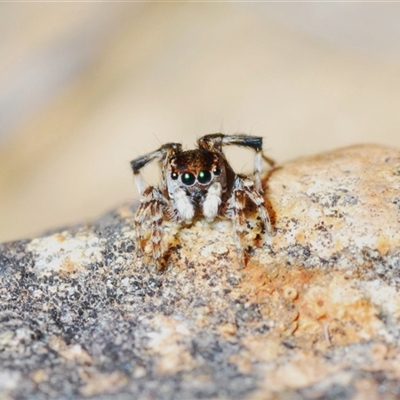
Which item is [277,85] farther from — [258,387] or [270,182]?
[258,387]

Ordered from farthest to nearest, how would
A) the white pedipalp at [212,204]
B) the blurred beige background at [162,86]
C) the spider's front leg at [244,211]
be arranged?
1. the blurred beige background at [162,86]
2. the white pedipalp at [212,204]
3. the spider's front leg at [244,211]

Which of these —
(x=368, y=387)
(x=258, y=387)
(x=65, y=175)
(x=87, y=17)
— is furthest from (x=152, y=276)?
(x=87, y=17)

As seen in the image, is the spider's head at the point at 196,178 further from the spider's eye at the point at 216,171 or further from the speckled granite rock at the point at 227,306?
the speckled granite rock at the point at 227,306

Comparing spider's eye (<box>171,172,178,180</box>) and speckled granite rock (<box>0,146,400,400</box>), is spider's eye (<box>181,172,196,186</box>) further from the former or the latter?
speckled granite rock (<box>0,146,400,400</box>)

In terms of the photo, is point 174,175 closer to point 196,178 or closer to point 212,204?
point 196,178

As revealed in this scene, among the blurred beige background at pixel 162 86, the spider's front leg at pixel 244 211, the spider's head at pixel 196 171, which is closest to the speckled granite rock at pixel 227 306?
the spider's front leg at pixel 244 211

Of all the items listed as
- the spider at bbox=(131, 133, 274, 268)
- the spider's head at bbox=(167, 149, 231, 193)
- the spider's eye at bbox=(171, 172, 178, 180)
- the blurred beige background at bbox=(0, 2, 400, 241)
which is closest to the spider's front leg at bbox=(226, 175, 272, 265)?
the spider at bbox=(131, 133, 274, 268)
